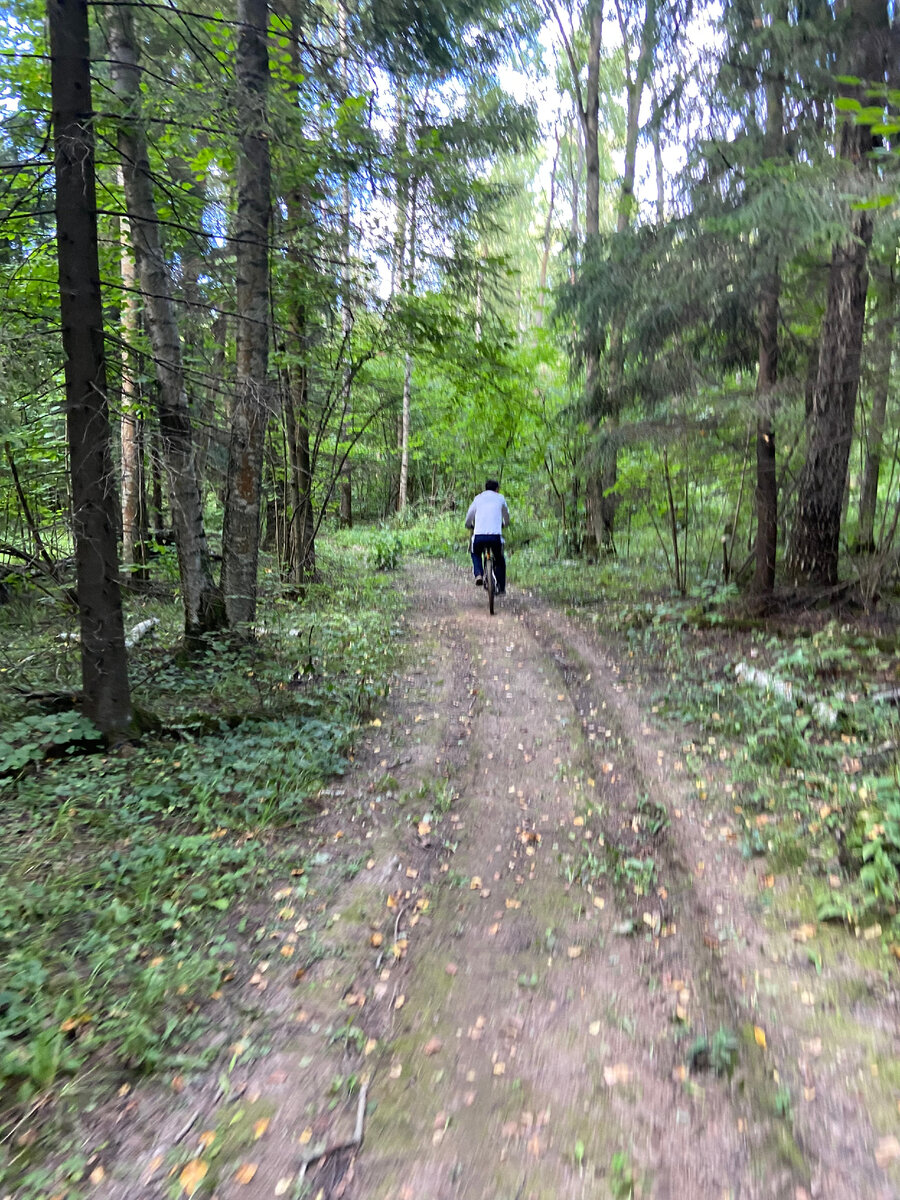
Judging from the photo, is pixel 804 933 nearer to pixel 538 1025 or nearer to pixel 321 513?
pixel 538 1025

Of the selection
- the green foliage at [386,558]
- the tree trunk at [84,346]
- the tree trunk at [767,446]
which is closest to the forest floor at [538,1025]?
the tree trunk at [84,346]

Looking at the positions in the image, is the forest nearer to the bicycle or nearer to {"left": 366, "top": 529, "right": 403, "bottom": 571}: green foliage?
the bicycle

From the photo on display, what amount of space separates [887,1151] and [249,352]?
25.8 ft

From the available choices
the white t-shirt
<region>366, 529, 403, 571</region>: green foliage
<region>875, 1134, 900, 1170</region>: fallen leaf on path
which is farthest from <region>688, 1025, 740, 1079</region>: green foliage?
<region>366, 529, 403, 571</region>: green foliage

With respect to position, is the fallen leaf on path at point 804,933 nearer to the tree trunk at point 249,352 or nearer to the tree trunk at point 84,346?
the tree trunk at point 84,346

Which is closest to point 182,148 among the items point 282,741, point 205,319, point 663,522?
point 205,319

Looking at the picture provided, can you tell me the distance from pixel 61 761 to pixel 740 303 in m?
8.57

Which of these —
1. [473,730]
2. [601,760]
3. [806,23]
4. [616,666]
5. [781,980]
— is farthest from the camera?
[616,666]

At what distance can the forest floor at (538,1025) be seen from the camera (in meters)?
2.23

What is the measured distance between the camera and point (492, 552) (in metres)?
10.0

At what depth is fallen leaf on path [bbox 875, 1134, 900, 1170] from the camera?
2185mm

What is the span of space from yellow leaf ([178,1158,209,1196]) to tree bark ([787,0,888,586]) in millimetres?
7924

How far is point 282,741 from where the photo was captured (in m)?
5.33

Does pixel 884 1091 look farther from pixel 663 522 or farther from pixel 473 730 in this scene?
pixel 663 522
